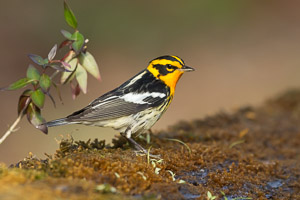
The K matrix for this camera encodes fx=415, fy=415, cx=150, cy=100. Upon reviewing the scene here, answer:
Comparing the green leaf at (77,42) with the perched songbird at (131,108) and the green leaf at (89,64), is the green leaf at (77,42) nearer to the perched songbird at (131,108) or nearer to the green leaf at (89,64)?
the green leaf at (89,64)

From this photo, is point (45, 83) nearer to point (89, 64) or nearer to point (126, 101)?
point (89, 64)

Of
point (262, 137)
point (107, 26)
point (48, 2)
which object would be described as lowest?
point (262, 137)

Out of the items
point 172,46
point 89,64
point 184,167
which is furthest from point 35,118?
point 172,46

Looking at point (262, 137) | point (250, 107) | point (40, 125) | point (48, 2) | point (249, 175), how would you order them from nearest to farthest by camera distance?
point (40, 125) < point (249, 175) < point (262, 137) < point (250, 107) < point (48, 2)

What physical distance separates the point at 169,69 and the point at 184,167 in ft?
4.81

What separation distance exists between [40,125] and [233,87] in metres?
9.04

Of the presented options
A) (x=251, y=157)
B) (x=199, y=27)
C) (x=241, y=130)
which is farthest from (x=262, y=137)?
(x=199, y=27)

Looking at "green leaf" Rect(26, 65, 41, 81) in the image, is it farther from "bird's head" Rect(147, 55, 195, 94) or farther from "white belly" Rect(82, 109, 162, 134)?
"bird's head" Rect(147, 55, 195, 94)

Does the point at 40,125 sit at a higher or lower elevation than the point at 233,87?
higher

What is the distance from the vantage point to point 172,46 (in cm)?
1395

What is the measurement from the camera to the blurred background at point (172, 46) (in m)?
11.1

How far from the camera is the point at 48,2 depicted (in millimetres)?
13312

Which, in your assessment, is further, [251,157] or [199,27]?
[199,27]

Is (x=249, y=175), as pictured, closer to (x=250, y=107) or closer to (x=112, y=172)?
(x=112, y=172)
